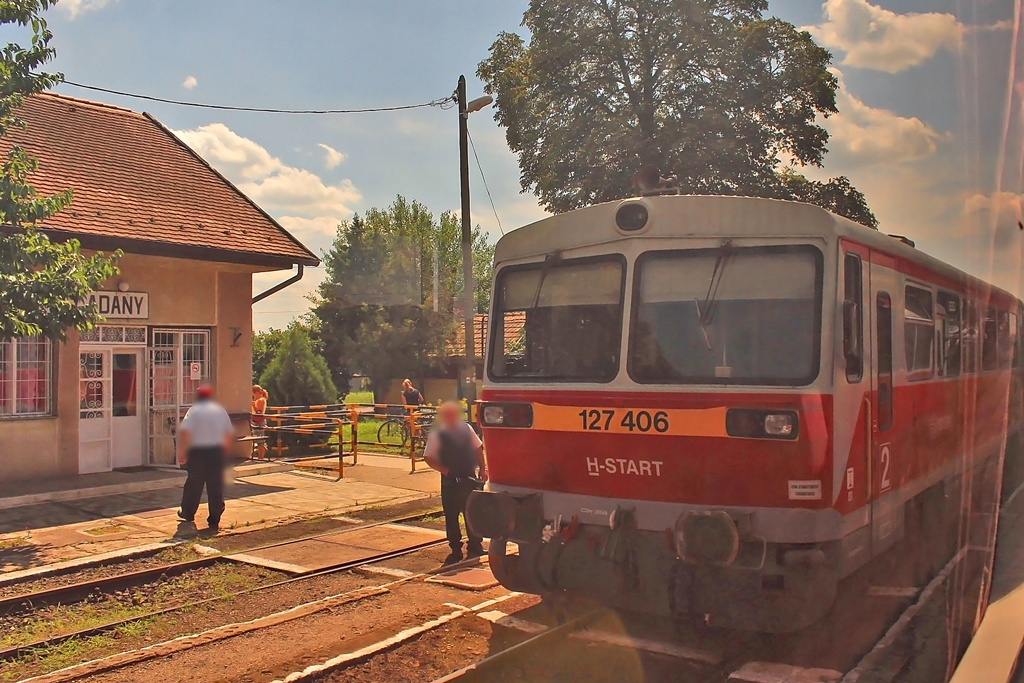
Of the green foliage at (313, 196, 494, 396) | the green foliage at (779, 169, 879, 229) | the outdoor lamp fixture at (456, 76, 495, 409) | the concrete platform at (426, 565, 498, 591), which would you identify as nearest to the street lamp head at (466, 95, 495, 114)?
the outdoor lamp fixture at (456, 76, 495, 409)

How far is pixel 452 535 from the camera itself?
858 centimetres

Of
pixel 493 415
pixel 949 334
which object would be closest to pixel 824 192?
pixel 949 334

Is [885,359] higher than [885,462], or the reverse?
[885,359]

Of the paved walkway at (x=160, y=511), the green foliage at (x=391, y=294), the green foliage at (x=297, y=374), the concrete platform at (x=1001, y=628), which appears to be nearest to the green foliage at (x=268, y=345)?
the green foliage at (x=297, y=374)

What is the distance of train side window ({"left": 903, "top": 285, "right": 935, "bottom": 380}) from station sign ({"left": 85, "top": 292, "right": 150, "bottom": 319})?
1102 cm

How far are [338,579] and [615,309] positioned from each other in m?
3.92

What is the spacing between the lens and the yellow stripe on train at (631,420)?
512 cm

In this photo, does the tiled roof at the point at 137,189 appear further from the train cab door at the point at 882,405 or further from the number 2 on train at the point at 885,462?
the number 2 on train at the point at 885,462

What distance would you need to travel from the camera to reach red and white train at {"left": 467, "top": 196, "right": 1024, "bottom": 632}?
4.91 meters

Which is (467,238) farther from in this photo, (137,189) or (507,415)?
(507,415)

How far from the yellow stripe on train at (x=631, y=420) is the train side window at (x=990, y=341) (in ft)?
15.8

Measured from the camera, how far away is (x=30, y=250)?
31.5 feet

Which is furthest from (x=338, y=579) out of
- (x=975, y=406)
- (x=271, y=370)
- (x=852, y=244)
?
(x=975, y=406)

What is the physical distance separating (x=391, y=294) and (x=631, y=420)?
35.8m
